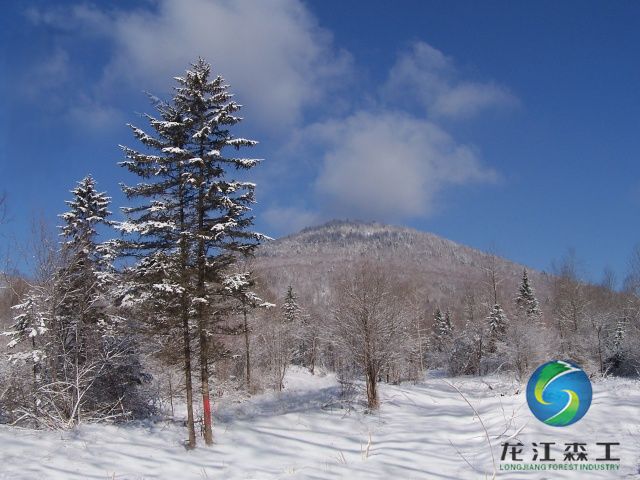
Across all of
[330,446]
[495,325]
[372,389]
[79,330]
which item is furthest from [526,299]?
[79,330]

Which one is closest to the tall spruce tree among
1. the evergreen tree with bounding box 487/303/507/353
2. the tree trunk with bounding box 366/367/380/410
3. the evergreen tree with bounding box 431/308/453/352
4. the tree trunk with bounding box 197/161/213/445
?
the tree trunk with bounding box 197/161/213/445

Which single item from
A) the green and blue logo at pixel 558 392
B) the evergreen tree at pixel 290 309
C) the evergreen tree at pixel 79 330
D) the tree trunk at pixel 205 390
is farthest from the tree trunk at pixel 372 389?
the evergreen tree at pixel 290 309

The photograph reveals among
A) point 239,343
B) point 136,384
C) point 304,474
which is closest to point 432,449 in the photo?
point 304,474

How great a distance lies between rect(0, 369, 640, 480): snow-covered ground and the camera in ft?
32.4

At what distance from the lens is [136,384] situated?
2077 cm

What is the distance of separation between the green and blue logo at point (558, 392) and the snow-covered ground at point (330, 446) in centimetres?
69

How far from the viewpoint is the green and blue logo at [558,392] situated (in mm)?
8039

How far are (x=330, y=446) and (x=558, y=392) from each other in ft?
27.4

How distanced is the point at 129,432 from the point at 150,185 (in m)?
8.76

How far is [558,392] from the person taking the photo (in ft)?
28.9

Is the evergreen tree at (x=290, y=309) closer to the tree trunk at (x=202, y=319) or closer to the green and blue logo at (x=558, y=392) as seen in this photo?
the tree trunk at (x=202, y=319)

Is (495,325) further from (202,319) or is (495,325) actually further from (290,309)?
(202,319)

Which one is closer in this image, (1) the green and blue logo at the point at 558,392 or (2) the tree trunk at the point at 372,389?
(1) the green and blue logo at the point at 558,392

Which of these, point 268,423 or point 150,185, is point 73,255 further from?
point 268,423
